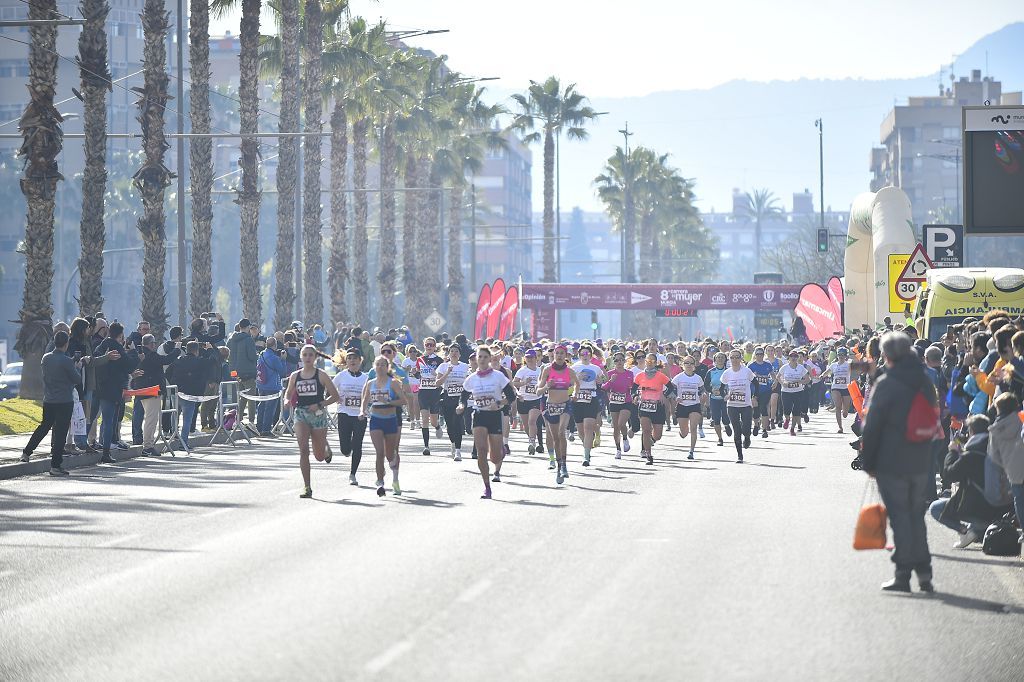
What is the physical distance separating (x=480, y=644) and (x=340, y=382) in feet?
39.7

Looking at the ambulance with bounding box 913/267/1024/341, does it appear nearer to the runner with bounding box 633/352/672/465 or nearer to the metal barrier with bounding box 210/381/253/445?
the runner with bounding box 633/352/672/465

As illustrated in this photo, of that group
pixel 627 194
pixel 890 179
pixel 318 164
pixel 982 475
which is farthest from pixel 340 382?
pixel 890 179

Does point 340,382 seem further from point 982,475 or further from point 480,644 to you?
point 480,644

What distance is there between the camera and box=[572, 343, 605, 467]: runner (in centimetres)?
2494

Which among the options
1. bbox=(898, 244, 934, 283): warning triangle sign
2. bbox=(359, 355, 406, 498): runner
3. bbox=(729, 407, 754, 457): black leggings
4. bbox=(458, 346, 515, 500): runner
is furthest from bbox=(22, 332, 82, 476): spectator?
bbox=(898, 244, 934, 283): warning triangle sign

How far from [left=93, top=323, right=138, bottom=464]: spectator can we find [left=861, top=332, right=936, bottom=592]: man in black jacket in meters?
14.5

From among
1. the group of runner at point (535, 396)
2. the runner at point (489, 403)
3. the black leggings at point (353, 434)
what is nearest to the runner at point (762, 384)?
the group of runner at point (535, 396)

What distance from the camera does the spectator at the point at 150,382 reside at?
2556 cm

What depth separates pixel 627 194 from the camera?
109438 mm

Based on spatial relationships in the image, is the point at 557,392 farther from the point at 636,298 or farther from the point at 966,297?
the point at 636,298

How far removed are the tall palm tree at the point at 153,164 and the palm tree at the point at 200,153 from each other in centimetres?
263

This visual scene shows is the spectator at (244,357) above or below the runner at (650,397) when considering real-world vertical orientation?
above

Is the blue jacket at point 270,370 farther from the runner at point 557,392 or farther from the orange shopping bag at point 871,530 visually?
the orange shopping bag at point 871,530

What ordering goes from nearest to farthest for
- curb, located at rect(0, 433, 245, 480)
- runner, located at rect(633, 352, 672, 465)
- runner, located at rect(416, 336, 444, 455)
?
curb, located at rect(0, 433, 245, 480)
runner, located at rect(633, 352, 672, 465)
runner, located at rect(416, 336, 444, 455)
